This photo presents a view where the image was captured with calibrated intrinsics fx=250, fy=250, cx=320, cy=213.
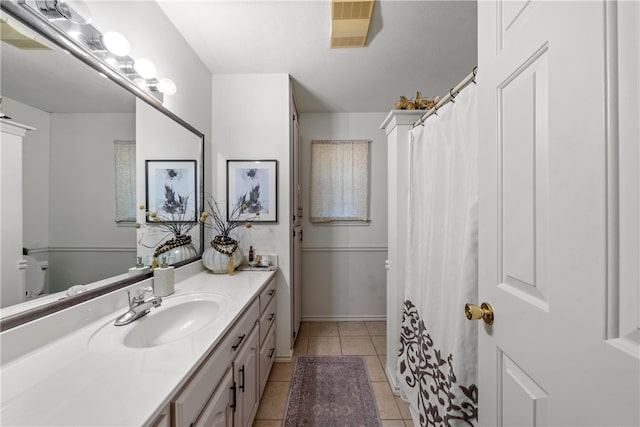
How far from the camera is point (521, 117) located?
0.60 meters

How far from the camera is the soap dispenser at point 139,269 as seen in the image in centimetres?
128

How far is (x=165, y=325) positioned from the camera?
47.2 inches

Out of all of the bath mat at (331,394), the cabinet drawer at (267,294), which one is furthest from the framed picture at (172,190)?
the bath mat at (331,394)

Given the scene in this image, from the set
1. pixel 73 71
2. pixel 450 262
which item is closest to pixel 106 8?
pixel 73 71

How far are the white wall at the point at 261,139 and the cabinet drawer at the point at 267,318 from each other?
149 mm

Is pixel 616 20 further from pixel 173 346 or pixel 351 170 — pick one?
pixel 351 170

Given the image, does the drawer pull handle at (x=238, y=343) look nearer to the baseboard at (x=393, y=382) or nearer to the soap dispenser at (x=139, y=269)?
the soap dispenser at (x=139, y=269)

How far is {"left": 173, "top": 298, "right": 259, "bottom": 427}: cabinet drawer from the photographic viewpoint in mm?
726

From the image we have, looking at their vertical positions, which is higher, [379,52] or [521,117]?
[379,52]

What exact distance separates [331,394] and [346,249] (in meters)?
1.51

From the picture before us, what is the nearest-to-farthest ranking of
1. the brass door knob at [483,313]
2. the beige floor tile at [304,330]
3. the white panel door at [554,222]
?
the white panel door at [554,222]
the brass door knob at [483,313]
the beige floor tile at [304,330]

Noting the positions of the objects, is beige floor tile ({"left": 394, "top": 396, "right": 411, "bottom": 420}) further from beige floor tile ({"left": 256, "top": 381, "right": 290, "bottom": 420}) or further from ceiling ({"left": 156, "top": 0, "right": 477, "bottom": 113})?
ceiling ({"left": 156, "top": 0, "right": 477, "bottom": 113})

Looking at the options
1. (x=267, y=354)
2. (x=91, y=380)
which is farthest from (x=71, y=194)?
(x=267, y=354)

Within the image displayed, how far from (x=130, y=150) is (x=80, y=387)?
1.01 meters
